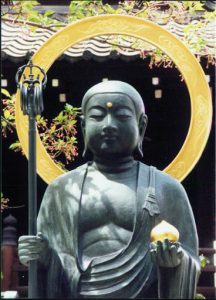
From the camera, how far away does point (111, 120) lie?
10.9 m

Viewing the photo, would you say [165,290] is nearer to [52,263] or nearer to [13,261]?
[52,263]

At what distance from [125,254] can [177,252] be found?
1.49 ft

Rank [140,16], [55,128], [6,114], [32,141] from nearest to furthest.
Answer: [32,141], [6,114], [55,128], [140,16]

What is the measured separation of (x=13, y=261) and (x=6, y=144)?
6.30 ft

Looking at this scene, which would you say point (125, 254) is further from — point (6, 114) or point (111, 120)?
point (6, 114)

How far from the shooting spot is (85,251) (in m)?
10.7

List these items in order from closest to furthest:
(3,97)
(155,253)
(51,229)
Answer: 1. (155,253)
2. (51,229)
3. (3,97)

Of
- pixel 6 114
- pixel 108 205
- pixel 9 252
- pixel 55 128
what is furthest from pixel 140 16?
pixel 108 205

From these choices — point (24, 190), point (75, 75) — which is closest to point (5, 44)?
point (75, 75)

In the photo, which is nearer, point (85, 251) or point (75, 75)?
point (85, 251)

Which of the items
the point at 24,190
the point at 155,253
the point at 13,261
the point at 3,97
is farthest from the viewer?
the point at 24,190

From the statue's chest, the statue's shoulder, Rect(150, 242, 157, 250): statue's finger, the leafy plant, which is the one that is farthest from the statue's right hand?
the leafy plant

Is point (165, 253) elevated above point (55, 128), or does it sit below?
below

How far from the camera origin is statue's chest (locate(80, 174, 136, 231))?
1074 cm
